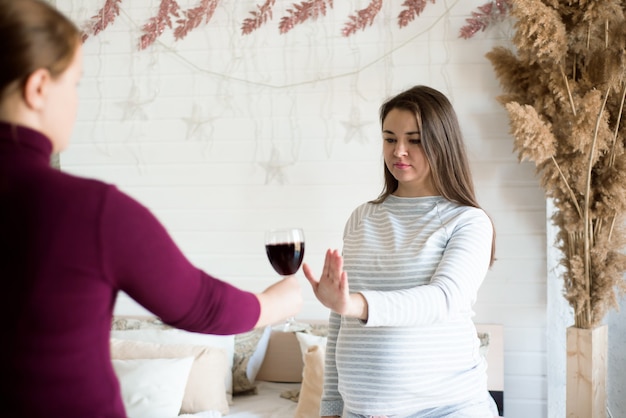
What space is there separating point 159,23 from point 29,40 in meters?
3.04

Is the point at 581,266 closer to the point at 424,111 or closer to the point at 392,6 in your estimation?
the point at 424,111

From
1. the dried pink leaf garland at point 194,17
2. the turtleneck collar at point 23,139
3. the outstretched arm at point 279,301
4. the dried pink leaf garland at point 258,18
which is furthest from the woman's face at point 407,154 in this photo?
the dried pink leaf garland at point 194,17

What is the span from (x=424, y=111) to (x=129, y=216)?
4.40ft

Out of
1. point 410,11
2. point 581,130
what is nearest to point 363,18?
point 410,11

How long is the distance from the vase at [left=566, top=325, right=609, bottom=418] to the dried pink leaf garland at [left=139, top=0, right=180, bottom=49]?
93.3 inches

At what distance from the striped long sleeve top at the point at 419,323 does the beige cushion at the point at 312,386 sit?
100 centimetres

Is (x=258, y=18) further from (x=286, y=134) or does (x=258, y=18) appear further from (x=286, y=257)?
(x=286, y=257)

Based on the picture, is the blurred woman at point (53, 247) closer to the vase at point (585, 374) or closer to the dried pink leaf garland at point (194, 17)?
the vase at point (585, 374)

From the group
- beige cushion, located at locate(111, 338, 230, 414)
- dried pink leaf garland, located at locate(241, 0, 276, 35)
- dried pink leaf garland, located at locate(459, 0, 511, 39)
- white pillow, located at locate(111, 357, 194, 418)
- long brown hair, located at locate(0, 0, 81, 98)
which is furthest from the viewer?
dried pink leaf garland, located at locate(241, 0, 276, 35)

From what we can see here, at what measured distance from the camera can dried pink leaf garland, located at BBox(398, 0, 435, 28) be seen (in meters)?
3.71

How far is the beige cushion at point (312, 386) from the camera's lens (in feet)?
10.6

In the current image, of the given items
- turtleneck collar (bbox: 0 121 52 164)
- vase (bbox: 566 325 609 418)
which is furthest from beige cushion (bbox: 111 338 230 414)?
turtleneck collar (bbox: 0 121 52 164)

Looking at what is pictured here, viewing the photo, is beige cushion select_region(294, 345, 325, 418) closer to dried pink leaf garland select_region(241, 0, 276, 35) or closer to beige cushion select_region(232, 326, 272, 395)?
beige cushion select_region(232, 326, 272, 395)

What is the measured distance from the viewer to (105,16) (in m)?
4.04
